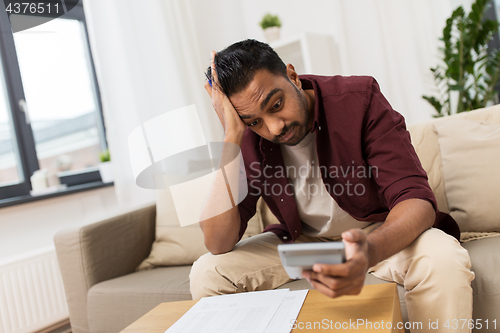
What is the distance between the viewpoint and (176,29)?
2.55 metres

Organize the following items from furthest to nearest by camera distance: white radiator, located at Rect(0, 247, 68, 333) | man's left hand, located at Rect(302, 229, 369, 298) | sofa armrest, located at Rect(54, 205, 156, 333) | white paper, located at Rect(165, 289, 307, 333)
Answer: white radiator, located at Rect(0, 247, 68, 333) → sofa armrest, located at Rect(54, 205, 156, 333) → white paper, located at Rect(165, 289, 307, 333) → man's left hand, located at Rect(302, 229, 369, 298)

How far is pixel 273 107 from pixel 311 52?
1631mm

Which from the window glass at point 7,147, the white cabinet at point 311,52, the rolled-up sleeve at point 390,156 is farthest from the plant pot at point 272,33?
the rolled-up sleeve at point 390,156

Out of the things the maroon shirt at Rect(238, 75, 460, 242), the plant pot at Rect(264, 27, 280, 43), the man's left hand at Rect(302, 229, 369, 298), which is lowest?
the man's left hand at Rect(302, 229, 369, 298)

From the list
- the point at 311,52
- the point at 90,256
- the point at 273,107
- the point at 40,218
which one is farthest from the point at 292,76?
the point at 40,218

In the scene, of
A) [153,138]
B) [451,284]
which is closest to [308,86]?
[153,138]

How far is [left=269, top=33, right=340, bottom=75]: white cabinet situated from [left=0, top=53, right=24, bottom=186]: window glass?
156cm

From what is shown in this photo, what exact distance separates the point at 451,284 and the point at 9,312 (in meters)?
1.73

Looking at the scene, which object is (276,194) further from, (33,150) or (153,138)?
(33,150)

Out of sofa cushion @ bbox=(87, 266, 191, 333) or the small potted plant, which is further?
the small potted plant

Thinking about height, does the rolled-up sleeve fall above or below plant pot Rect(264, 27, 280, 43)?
below

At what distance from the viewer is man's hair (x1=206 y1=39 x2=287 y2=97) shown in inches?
41.9

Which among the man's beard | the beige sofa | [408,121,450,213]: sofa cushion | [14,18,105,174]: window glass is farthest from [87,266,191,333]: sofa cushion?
[14,18,105,174]: window glass

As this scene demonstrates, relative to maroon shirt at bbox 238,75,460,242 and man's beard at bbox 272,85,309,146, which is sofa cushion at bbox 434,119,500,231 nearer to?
maroon shirt at bbox 238,75,460,242
